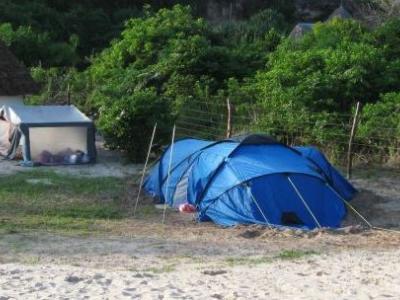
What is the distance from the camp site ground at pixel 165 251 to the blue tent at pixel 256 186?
433 mm

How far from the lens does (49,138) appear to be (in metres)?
21.5

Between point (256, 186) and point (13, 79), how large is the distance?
44.9 feet

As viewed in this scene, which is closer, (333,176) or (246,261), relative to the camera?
(246,261)

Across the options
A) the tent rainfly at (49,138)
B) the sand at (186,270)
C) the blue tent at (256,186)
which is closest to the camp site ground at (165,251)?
the sand at (186,270)

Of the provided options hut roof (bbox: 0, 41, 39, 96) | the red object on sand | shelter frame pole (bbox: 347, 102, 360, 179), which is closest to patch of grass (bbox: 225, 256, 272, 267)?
the red object on sand

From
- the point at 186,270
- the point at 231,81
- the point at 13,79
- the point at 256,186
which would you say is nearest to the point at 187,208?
the point at 256,186

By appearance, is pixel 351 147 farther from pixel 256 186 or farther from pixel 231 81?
pixel 231 81

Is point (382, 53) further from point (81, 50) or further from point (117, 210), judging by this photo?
point (81, 50)

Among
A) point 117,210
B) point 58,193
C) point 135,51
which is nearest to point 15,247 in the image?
point 117,210

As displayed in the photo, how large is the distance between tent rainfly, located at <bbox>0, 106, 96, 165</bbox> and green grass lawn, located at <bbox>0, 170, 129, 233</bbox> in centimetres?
162

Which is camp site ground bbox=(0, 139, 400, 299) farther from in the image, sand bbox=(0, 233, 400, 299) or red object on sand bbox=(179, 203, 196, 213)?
red object on sand bbox=(179, 203, 196, 213)

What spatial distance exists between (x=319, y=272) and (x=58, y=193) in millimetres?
8121

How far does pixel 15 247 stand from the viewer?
11523 mm

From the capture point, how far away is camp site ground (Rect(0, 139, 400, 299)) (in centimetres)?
888
